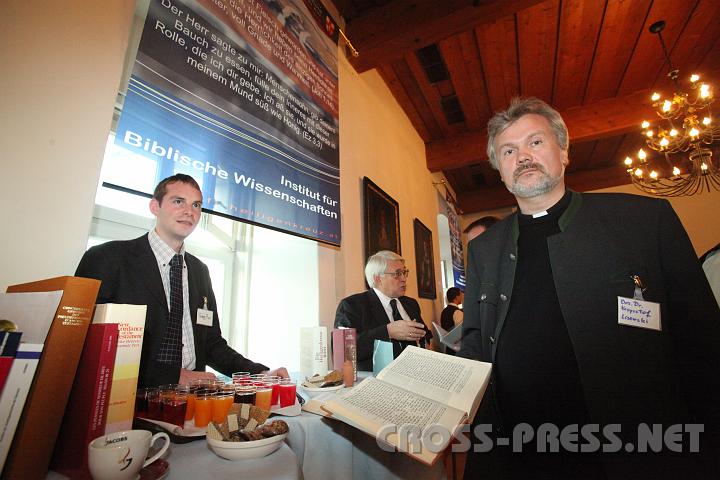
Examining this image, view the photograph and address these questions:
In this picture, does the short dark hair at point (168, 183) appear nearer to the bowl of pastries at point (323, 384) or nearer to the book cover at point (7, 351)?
the book cover at point (7, 351)

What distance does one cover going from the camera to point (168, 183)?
1360mm

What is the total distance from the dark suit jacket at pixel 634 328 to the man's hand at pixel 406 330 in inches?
35.8

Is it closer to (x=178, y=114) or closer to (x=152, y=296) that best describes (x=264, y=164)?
(x=178, y=114)

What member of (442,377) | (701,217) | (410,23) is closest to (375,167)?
(410,23)

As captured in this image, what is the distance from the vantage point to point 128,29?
4.54ft

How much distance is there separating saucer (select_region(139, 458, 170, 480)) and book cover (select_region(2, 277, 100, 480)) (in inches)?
8.4

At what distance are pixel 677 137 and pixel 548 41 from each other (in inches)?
66.7

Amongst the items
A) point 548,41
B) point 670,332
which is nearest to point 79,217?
point 670,332

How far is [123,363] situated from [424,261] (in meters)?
4.13

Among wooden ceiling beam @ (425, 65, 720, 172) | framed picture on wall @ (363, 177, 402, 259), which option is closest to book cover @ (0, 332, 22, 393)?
framed picture on wall @ (363, 177, 402, 259)

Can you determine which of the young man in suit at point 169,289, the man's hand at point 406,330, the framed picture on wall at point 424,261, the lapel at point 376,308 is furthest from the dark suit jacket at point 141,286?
the framed picture on wall at point 424,261

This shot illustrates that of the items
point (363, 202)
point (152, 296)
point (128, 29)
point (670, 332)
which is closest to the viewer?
point (670, 332)

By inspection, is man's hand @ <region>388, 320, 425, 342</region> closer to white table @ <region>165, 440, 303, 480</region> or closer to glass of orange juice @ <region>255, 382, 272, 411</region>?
glass of orange juice @ <region>255, 382, 272, 411</region>

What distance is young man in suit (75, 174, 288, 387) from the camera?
1168 mm
